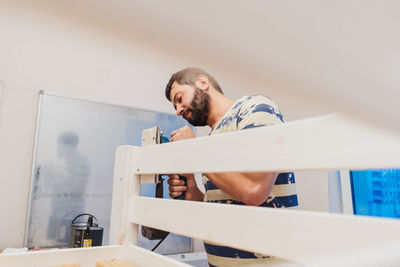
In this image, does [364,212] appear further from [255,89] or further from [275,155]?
[255,89]

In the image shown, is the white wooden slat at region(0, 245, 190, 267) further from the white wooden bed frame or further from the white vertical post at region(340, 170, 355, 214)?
the white vertical post at region(340, 170, 355, 214)

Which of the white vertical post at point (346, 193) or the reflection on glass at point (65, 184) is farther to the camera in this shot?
the white vertical post at point (346, 193)

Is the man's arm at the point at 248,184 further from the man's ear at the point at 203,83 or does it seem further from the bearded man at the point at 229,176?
the man's ear at the point at 203,83

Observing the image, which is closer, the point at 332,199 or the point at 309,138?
the point at 309,138

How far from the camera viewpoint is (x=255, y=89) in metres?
0.21

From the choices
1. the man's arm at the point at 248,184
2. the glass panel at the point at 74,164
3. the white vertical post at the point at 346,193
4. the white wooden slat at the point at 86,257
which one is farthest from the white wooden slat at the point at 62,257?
the white vertical post at the point at 346,193

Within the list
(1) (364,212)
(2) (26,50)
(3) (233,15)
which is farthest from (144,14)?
(1) (364,212)

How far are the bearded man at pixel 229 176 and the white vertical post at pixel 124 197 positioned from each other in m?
0.10

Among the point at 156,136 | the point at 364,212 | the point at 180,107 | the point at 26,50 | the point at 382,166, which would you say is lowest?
the point at 364,212

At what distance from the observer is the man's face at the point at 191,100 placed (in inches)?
40.4

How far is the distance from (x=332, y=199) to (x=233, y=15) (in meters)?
2.80

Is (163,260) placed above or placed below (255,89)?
below

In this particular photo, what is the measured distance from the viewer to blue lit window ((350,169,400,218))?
231 centimetres

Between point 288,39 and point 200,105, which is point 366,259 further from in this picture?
point 200,105
